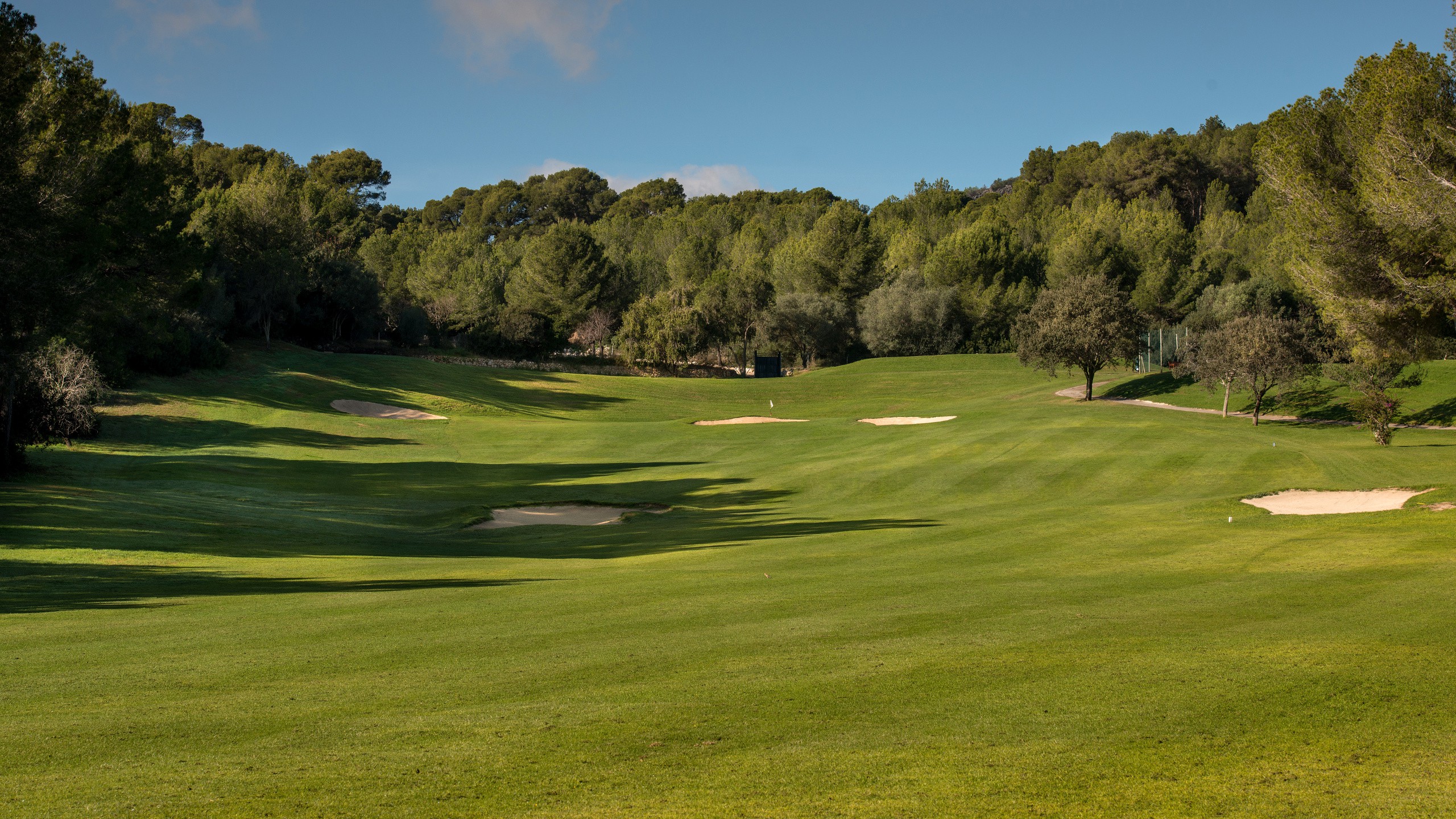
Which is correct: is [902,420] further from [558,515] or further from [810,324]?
[810,324]

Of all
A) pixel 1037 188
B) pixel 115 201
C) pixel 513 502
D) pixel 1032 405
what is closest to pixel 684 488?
pixel 513 502

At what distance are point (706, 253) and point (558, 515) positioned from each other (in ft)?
293

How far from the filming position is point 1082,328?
169ft

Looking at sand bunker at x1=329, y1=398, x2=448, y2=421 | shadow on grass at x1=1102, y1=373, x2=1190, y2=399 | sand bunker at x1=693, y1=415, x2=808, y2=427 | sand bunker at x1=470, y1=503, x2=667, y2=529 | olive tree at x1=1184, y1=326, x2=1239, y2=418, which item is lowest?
sand bunker at x1=470, y1=503, x2=667, y2=529

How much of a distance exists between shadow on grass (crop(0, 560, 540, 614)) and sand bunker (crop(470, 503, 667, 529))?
1027 centimetres

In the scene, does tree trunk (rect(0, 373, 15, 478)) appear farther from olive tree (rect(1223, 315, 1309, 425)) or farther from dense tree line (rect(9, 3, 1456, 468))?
olive tree (rect(1223, 315, 1309, 425))

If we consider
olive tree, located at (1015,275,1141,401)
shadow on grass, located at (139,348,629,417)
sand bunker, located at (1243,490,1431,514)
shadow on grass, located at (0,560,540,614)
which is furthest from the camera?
olive tree, located at (1015,275,1141,401)

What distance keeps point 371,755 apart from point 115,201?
3172cm

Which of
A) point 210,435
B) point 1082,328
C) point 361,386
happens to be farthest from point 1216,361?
point 361,386

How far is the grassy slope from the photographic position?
5.52 meters

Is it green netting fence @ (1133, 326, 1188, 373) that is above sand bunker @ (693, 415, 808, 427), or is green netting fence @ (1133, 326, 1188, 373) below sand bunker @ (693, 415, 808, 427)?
above

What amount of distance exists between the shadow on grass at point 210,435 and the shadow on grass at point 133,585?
26857mm

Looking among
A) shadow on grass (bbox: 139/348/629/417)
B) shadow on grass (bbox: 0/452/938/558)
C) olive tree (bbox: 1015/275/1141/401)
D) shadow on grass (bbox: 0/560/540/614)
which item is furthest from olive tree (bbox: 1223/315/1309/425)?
shadow on grass (bbox: 139/348/629/417)

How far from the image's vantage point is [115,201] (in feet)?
101
